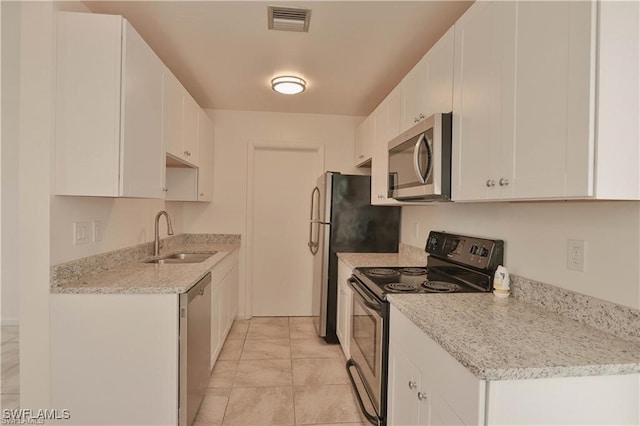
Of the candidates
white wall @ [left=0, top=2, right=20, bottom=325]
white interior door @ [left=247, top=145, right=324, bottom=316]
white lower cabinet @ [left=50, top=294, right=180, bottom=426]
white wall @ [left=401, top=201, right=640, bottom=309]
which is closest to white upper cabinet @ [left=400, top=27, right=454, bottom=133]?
white wall @ [left=401, top=201, right=640, bottom=309]

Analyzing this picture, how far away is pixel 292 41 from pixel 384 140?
1.03m

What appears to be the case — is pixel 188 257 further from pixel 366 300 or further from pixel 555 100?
pixel 555 100

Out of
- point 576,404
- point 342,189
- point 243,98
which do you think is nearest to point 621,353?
point 576,404

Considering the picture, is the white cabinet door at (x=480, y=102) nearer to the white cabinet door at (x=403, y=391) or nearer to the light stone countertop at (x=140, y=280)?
the white cabinet door at (x=403, y=391)

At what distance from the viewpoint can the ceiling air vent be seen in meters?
1.89

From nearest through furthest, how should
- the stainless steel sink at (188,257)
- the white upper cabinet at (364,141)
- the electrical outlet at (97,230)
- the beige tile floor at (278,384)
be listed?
the electrical outlet at (97,230), the beige tile floor at (278,384), the stainless steel sink at (188,257), the white upper cabinet at (364,141)

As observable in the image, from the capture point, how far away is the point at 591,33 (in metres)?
0.94

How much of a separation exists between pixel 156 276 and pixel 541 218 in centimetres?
203

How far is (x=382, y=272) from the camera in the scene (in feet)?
7.39

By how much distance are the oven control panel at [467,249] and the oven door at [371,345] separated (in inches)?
22.7

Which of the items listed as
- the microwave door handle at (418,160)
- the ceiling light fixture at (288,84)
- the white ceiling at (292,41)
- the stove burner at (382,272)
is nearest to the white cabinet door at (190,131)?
the white ceiling at (292,41)

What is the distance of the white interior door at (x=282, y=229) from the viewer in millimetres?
4027

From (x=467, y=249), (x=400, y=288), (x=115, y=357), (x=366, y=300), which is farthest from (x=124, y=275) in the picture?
(x=467, y=249)

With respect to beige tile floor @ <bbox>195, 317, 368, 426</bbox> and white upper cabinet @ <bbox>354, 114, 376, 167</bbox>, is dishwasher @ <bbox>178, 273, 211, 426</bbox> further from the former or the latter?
white upper cabinet @ <bbox>354, 114, 376, 167</bbox>
